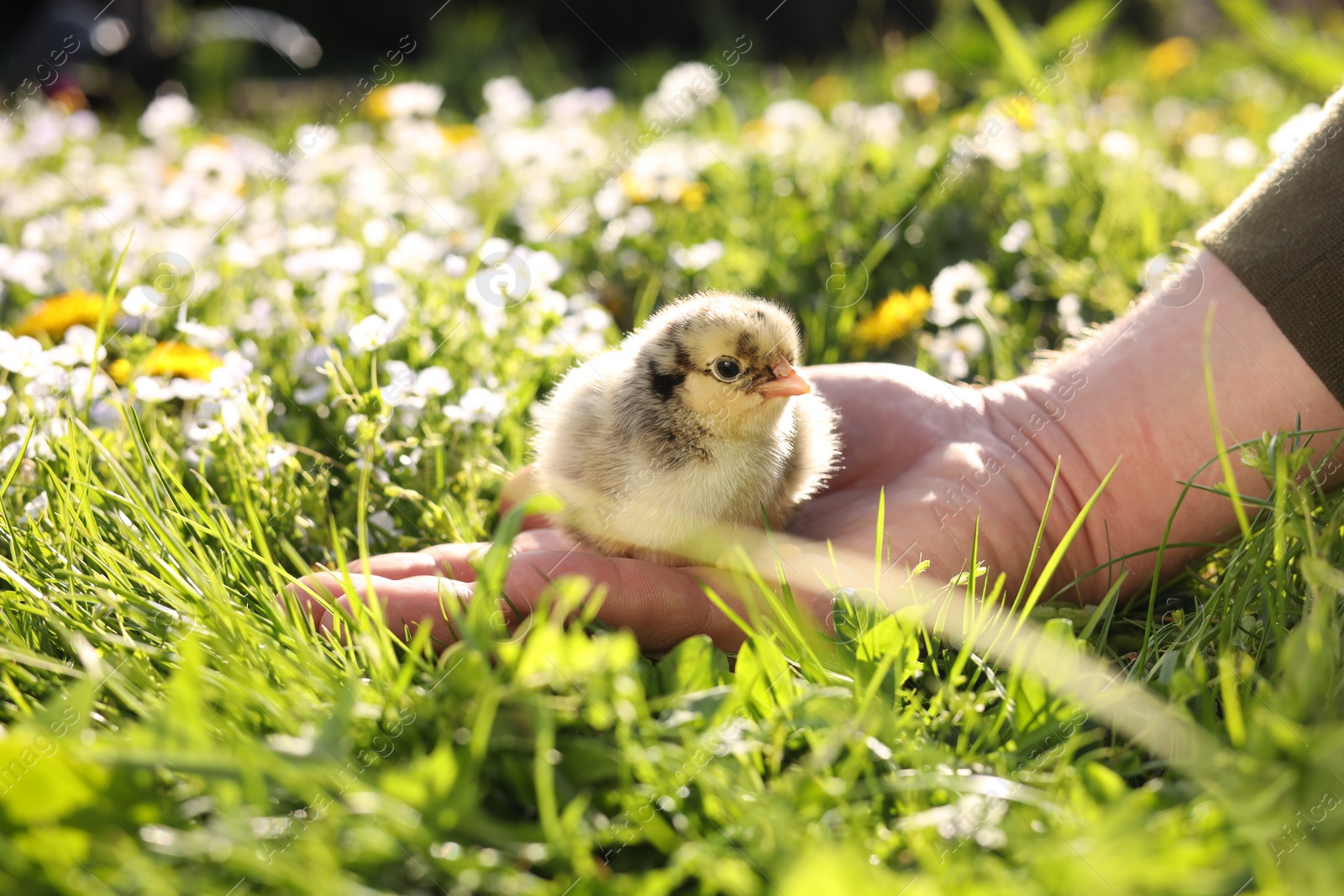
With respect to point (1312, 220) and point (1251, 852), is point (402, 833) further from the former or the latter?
point (1312, 220)

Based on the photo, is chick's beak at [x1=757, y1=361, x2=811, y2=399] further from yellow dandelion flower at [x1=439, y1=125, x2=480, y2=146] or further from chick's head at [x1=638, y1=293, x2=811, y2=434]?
yellow dandelion flower at [x1=439, y1=125, x2=480, y2=146]

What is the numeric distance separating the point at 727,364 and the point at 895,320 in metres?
1.27

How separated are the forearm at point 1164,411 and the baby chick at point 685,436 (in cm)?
70

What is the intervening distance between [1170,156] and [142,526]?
16.0 feet

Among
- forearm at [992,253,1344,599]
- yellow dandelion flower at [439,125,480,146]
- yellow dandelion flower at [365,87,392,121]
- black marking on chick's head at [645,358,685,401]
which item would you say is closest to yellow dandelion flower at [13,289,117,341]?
black marking on chick's head at [645,358,685,401]

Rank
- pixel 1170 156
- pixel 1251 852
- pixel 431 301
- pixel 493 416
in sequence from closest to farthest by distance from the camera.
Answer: pixel 1251 852
pixel 493 416
pixel 431 301
pixel 1170 156

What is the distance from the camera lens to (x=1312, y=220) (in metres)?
2.17

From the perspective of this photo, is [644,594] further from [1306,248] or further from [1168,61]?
[1168,61]

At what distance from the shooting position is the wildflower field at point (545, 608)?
3.93ft

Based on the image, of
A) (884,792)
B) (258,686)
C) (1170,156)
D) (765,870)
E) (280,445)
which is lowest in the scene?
(1170,156)

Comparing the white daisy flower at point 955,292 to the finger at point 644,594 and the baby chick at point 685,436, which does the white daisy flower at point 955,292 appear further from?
the finger at point 644,594

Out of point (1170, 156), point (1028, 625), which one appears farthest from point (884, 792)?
point (1170, 156)

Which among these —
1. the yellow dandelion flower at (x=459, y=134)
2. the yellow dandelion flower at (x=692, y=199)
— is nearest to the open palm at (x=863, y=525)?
the yellow dandelion flower at (x=692, y=199)

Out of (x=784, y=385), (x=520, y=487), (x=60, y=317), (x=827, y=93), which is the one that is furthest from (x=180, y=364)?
(x=827, y=93)
